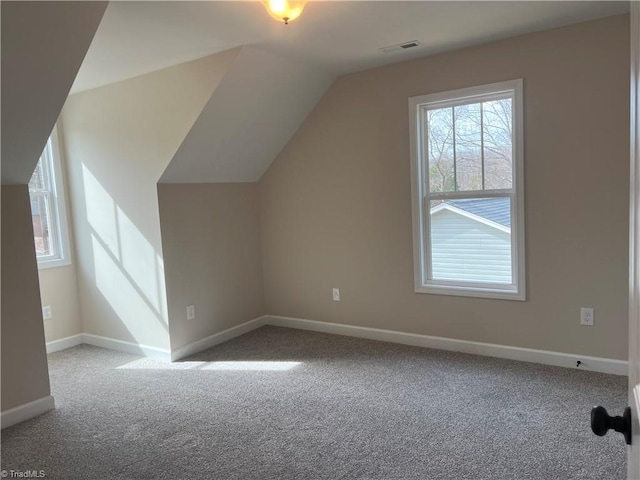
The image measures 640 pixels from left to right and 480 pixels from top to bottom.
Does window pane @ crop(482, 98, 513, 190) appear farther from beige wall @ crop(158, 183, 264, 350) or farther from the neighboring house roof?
beige wall @ crop(158, 183, 264, 350)

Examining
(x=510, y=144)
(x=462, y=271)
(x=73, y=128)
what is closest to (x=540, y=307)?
(x=462, y=271)

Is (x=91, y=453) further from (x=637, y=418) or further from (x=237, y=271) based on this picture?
(x=637, y=418)

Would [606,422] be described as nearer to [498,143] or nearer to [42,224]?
[498,143]

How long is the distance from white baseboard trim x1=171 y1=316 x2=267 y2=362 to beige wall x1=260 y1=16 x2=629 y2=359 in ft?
0.84

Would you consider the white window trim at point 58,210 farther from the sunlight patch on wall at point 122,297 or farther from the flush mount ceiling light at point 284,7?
the flush mount ceiling light at point 284,7

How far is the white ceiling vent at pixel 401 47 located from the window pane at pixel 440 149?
1.92 feet

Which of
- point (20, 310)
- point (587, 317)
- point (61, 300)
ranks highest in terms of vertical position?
point (20, 310)

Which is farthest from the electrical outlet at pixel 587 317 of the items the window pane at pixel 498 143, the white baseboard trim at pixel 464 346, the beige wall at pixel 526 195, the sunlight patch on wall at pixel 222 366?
the sunlight patch on wall at pixel 222 366

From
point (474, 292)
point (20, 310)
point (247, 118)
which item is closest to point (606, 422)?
point (474, 292)

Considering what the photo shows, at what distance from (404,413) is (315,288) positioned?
1.91m

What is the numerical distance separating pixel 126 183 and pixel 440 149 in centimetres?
262

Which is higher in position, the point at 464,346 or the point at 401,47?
the point at 401,47

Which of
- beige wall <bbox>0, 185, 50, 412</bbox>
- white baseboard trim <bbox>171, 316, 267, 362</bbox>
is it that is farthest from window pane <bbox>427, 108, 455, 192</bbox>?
beige wall <bbox>0, 185, 50, 412</bbox>

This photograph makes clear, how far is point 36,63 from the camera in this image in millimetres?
2258
